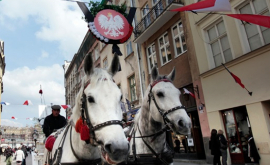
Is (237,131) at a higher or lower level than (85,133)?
lower

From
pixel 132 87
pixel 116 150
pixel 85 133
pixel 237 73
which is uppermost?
pixel 132 87

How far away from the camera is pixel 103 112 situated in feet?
6.24

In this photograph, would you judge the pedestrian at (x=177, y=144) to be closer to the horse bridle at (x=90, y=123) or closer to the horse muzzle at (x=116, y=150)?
the horse bridle at (x=90, y=123)

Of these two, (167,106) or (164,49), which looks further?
(164,49)

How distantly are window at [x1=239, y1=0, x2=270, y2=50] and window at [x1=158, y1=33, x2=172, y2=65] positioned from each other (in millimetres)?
5306

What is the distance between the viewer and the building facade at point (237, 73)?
322 inches

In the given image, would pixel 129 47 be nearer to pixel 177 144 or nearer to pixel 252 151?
pixel 177 144

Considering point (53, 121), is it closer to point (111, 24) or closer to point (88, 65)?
point (88, 65)

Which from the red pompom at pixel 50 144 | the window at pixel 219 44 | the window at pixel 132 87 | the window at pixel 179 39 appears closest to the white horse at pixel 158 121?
the red pompom at pixel 50 144

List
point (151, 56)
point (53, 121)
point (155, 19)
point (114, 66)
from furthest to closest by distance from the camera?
point (151, 56), point (155, 19), point (53, 121), point (114, 66)

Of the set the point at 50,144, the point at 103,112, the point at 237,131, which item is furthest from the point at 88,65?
the point at 237,131

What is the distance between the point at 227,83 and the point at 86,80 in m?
8.88

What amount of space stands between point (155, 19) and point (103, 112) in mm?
12755

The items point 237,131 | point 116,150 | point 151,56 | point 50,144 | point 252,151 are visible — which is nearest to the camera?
point 116,150
